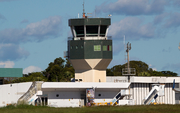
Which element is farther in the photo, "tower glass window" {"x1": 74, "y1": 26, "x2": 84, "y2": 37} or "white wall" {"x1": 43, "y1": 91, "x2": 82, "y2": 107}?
"tower glass window" {"x1": 74, "y1": 26, "x2": 84, "y2": 37}

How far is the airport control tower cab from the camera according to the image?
64000mm

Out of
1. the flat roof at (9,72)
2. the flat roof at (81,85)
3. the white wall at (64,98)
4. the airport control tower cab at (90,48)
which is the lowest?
the white wall at (64,98)

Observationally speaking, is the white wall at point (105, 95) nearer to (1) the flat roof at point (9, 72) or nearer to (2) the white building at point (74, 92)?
(2) the white building at point (74, 92)

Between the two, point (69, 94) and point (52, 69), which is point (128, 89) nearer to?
point (69, 94)

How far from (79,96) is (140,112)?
17390 millimetres

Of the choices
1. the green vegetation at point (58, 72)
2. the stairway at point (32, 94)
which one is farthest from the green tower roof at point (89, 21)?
the green vegetation at point (58, 72)

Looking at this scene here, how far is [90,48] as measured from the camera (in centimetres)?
6412

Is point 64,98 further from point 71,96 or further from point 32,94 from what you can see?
point 32,94

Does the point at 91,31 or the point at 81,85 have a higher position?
the point at 91,31

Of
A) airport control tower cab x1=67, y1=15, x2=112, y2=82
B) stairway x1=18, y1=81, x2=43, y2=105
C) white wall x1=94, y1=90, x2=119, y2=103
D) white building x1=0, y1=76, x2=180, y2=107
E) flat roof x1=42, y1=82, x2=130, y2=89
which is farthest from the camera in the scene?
airport control tower cab x1=67, y1=15, x2=112, y2=82

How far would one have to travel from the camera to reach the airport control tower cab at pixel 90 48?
210ft

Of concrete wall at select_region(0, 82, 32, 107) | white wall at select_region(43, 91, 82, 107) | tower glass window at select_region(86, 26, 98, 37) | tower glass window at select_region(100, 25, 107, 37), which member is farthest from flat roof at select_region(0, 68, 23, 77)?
tower glass window at select_region(100, 25, 107, 37)

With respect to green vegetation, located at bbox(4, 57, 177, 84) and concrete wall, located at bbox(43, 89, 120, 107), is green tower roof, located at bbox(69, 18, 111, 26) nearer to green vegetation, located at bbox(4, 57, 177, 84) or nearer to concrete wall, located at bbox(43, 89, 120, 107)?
concrete wall, located at bbox(43, 89, 120, 107)

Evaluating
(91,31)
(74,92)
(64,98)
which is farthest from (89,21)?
(64,98)
